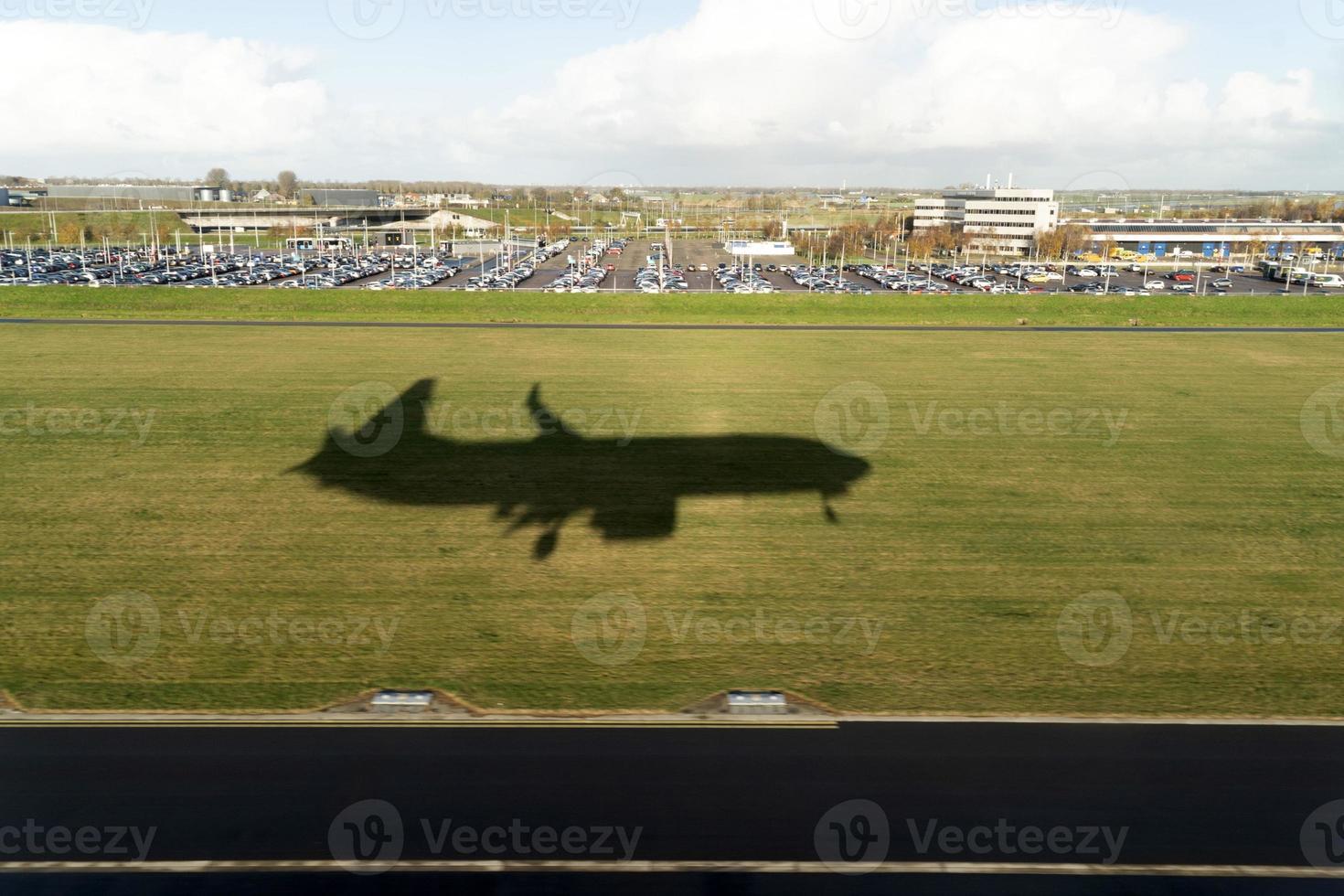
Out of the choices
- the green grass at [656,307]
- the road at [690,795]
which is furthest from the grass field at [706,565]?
the green grass at [656,307]

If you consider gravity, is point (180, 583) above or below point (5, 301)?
below

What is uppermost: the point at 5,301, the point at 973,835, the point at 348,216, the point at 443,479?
the point at 348,216

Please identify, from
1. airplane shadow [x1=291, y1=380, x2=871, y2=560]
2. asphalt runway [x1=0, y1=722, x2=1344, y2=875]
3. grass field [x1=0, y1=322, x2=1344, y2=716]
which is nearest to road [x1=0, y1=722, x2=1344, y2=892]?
asphalt runway [x1=0, y1=722, x2=1344, y2=875]

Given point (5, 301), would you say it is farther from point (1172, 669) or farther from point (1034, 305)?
point (1034, 305)

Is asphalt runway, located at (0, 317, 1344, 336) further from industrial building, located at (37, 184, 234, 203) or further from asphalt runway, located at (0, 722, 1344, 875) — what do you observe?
industrial building, located at (37, 184, 234, 203)

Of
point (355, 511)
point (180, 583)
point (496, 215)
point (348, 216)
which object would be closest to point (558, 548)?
point (355, 511)

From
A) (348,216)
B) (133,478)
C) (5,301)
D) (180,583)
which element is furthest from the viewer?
(348,216)

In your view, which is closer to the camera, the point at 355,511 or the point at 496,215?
the point at 355,511

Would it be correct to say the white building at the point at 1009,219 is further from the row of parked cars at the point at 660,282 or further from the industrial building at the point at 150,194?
the industrial building at the point at 150,194
